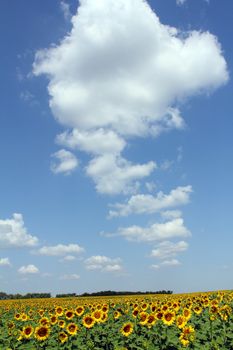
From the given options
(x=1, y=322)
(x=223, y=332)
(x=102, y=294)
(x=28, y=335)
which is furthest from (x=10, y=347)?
(x=102, y=294)

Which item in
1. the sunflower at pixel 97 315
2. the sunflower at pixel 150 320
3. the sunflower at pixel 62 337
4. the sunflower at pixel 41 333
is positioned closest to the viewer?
the sunflower at pixel 150 320

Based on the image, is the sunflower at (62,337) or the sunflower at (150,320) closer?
the sunflower at (150,320)

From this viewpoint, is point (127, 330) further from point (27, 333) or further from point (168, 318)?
point (27, 333)

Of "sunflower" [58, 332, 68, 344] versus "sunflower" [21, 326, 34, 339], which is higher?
"sunflower" [21, 326, 34, 339]

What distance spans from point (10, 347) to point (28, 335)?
690mm

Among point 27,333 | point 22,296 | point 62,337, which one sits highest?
point 22,296

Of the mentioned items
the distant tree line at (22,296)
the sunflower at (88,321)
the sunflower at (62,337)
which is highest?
the distant tree line at (22,296)

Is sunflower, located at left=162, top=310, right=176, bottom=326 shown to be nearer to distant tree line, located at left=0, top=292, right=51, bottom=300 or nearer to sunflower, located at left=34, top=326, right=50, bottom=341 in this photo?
sunflower, located at left=34, top=326, right=50, bottom=341

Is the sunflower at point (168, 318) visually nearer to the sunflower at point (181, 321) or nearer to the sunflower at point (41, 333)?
the sunflower at point (181, 321)

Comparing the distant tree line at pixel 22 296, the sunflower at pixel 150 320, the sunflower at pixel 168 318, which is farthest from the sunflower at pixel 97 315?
the distant tree line at pixel 22 296

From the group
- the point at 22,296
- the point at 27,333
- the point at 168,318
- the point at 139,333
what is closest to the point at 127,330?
the point at 168,318

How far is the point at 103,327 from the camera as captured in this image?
14.1 meters

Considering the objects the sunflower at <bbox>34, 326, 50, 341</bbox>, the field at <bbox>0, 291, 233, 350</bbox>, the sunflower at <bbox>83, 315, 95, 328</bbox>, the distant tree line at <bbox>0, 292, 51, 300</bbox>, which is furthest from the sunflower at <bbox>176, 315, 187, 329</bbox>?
the distant tree line at <bbox>0, 292, 51, 300</bbox>

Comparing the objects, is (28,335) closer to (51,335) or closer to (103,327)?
(51,335)
